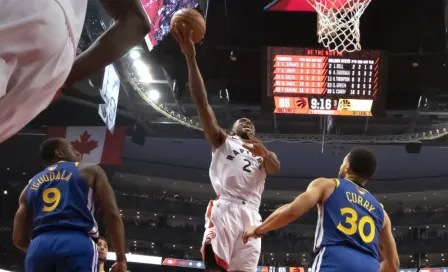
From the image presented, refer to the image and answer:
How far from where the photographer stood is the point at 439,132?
44.4 feet

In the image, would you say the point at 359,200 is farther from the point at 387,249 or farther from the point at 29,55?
the point at 29,55

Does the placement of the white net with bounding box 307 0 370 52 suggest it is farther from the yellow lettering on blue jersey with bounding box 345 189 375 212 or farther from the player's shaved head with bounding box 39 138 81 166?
the player's shaved head with bounding box 39 138 81 166

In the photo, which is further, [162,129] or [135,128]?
[162,129]

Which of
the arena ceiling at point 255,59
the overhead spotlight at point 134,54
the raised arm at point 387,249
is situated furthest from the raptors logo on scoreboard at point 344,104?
the raised arm at point 387,249

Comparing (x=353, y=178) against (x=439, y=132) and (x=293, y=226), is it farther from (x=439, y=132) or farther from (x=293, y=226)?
(x=293, y=226)

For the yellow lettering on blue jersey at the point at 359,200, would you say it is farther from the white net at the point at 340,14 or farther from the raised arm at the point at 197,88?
the white net at the point at 340,14

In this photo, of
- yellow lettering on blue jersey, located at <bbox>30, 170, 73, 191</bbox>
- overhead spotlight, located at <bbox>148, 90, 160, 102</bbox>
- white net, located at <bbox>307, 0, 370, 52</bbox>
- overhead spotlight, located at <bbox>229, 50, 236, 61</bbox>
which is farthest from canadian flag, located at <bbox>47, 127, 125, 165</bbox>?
yellow lettering on blue jersey, located at <bbox>30, 170, 73, 191</bbox>

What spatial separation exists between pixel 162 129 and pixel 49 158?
13.1m

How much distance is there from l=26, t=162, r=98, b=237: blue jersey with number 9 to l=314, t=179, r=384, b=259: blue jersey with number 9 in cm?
160

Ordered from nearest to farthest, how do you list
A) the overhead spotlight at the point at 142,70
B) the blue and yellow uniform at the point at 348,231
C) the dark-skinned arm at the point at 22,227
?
the blue and yellow uniform at the point at 348,231, the dark-skinned arm at the point at 22,227, the overhead spotlight at the point at 142,70

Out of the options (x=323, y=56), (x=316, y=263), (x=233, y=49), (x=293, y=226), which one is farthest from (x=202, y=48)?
(x=293, y=226)

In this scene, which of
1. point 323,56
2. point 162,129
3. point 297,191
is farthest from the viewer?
point 297,191

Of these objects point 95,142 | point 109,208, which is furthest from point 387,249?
point 95,142

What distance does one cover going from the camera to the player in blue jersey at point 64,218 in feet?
11.4
